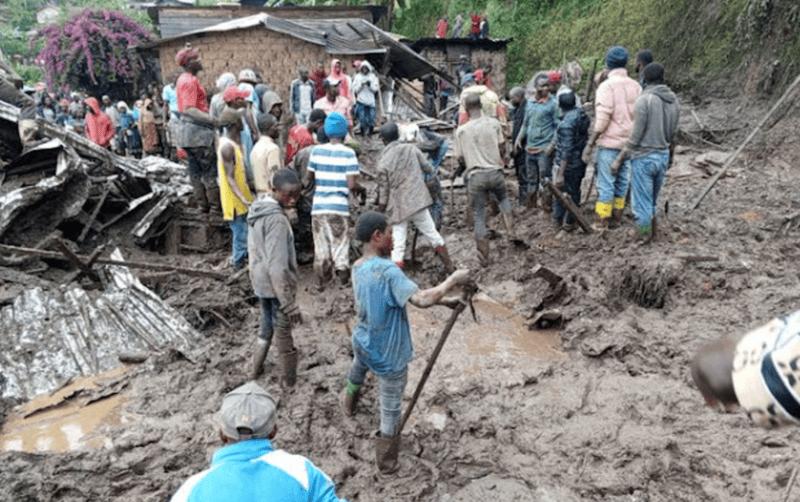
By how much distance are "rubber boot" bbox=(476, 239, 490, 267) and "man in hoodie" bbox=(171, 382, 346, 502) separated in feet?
17.5

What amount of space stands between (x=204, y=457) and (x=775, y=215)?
25.2 feet

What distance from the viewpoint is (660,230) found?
726 cm

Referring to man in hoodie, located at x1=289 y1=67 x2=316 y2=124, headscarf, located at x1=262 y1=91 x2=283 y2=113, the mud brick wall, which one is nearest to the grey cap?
headscarf, located at x1=262 y1=91 x2=283 y2=113

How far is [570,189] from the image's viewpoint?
8.09 meters

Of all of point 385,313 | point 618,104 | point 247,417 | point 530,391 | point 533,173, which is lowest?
point 530,391

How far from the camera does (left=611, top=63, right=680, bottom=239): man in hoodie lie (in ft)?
21.4

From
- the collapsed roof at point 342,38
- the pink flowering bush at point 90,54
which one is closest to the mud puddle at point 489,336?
the collapsed roof at point 342,38

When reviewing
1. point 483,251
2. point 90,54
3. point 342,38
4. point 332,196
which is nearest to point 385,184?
Answer: point 332,196

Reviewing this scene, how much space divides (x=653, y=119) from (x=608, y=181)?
1.00 meters

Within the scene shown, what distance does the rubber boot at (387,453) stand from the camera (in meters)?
3.97

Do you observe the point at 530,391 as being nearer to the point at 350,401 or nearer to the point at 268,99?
the point at 350,401

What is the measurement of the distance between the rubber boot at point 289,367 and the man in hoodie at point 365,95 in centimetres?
849

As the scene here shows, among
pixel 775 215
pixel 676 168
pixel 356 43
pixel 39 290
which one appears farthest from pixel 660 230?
pixel 356 43

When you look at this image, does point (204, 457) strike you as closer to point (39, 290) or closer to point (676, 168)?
point (39, 290)
